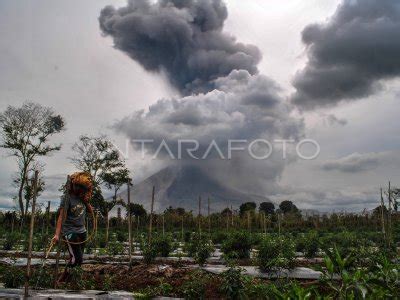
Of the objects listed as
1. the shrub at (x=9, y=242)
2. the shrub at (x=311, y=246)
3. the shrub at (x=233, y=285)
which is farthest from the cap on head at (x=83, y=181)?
the shrub at (x=9, y=242)

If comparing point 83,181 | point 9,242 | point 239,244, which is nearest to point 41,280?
point 83,181

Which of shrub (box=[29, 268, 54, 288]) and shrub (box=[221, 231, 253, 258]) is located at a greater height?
shrub (box=[221, 231, 253, 258])

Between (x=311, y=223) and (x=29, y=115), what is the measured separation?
22.7m

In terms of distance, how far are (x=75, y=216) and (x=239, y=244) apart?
5443 millimetres

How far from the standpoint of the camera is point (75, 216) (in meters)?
6.74

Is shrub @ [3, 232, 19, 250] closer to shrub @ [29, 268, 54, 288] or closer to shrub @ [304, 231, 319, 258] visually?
shrub @ [29, 268, 54, 288]

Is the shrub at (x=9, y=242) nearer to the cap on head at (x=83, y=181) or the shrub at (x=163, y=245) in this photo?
the shrub at (x=163, y=245)

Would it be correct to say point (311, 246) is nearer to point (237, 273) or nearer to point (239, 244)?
point (239, 244)

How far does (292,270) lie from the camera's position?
25.2 feet

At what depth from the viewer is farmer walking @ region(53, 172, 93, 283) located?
21.6ft

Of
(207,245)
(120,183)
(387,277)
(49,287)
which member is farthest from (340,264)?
(120,183)

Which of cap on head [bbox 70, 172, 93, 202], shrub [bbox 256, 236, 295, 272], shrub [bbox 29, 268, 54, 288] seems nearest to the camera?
shrub [bbox 29, 268, 54, 288]

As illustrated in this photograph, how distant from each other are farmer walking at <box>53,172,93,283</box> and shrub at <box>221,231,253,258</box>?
491cm

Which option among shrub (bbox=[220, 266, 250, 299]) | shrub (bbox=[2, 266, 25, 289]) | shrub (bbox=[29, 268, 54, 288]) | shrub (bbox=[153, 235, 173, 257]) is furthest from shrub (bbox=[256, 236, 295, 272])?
shrub (bbox=[2, 266, 25, 289])
